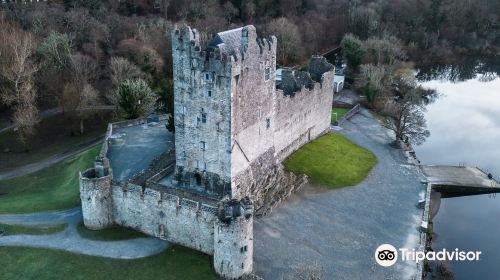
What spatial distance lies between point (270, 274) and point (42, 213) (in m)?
17.2

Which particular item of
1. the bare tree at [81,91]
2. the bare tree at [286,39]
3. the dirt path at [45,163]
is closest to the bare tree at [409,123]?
the bare tree at [286,39]

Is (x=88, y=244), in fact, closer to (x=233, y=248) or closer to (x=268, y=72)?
(x=233, y=248)

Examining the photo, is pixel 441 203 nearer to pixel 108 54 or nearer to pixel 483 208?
pixel 483 208

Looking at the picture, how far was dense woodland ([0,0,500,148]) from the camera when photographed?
54.3m

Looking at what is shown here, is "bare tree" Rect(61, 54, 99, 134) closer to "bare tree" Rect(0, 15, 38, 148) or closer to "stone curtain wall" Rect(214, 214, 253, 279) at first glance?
"bare tree" Rect(0, 15, 38, 148)

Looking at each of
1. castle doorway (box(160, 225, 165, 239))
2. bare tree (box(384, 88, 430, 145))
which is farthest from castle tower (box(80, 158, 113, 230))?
bare tree (box(384, 88, 430, 145))

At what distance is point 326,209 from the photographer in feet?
120

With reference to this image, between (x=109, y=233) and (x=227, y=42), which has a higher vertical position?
(x=227, y=42)

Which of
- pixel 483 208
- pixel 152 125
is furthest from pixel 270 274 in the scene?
pixel 152 125

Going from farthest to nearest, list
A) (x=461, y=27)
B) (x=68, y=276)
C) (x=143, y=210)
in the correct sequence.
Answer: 1. (x=461, y=27)
2. (x=143, y=210)
3. (x=68, y=276)

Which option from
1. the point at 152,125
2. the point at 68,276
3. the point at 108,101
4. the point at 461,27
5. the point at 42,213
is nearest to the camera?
the point at 68,276

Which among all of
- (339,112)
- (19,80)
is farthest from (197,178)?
(19,80)

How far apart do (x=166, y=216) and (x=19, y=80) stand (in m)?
31.4

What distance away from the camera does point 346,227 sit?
34.2m
